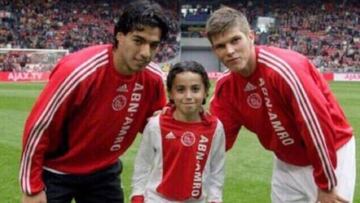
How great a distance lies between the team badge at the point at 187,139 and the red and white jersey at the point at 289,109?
41 cm

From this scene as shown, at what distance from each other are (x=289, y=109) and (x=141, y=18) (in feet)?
3.31

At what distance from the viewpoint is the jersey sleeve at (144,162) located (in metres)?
3.95

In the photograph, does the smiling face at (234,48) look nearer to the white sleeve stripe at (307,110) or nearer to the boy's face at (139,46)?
the white sleeve stripe at (307,110)

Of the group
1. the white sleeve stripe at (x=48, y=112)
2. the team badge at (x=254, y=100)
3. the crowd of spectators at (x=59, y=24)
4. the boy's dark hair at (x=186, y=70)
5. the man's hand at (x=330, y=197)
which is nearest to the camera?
the white sleeve stripe at (x=48, y=112)

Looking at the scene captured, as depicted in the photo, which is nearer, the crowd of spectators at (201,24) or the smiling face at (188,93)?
the smiling face at (188,93)

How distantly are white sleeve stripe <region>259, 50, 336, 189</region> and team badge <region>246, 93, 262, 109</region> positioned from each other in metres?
0.26

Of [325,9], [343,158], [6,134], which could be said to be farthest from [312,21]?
[343,158]

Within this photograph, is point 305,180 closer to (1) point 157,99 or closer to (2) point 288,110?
(2) point 288,110

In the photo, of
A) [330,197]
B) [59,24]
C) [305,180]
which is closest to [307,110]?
[330,197]

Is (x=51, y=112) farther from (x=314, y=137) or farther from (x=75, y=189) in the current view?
(x=314, y=137)

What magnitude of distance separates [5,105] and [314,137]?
1437cm

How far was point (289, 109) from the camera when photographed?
12.3ft

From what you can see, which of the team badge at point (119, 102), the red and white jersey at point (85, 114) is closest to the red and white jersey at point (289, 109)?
the red and white jersey at point (85, 114)

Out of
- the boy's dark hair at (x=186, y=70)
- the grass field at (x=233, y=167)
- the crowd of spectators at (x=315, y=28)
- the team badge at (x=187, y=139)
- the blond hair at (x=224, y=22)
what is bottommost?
the crowd of spectators at (x=315, y=28)
